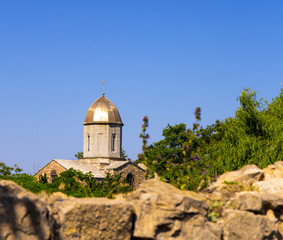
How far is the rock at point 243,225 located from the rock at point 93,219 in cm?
134

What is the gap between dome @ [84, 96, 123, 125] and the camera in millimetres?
46750

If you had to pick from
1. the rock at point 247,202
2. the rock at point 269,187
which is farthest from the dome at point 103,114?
the rock at point 247,202

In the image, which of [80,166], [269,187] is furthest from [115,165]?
[269,187]

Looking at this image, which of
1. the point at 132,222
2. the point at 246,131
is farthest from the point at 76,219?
the point at 246,131

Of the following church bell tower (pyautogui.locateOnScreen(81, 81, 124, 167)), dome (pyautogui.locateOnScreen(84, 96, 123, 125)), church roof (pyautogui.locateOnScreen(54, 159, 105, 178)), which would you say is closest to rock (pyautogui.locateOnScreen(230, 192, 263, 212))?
church roof (pyautogui.locateOnScreen(54, 159, 105, 178))

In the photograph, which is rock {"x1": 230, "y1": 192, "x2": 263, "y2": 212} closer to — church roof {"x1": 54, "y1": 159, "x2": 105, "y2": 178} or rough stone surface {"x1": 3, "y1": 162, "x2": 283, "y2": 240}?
rough stone surface {"x1": 3, "y1": 162, "x2": 283, "y2": 240}

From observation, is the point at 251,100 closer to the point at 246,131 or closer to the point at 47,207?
the point at 246,131

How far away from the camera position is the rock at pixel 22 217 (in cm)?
446

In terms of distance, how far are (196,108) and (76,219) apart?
14.4 ft

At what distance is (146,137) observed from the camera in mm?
8930

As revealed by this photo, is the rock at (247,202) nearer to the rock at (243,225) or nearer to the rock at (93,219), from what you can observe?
the rock at (243,225)

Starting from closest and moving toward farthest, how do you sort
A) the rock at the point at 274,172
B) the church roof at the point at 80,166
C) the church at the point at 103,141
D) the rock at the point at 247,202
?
1. the rock at the point at 247,202
2. the rock at the point at 274,172
3. the church roof at the point at 80,166
4. the church at the point at 103,141

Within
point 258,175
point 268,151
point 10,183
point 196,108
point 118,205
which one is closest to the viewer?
point 10,183

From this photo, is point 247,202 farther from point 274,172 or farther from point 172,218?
point 274,172
